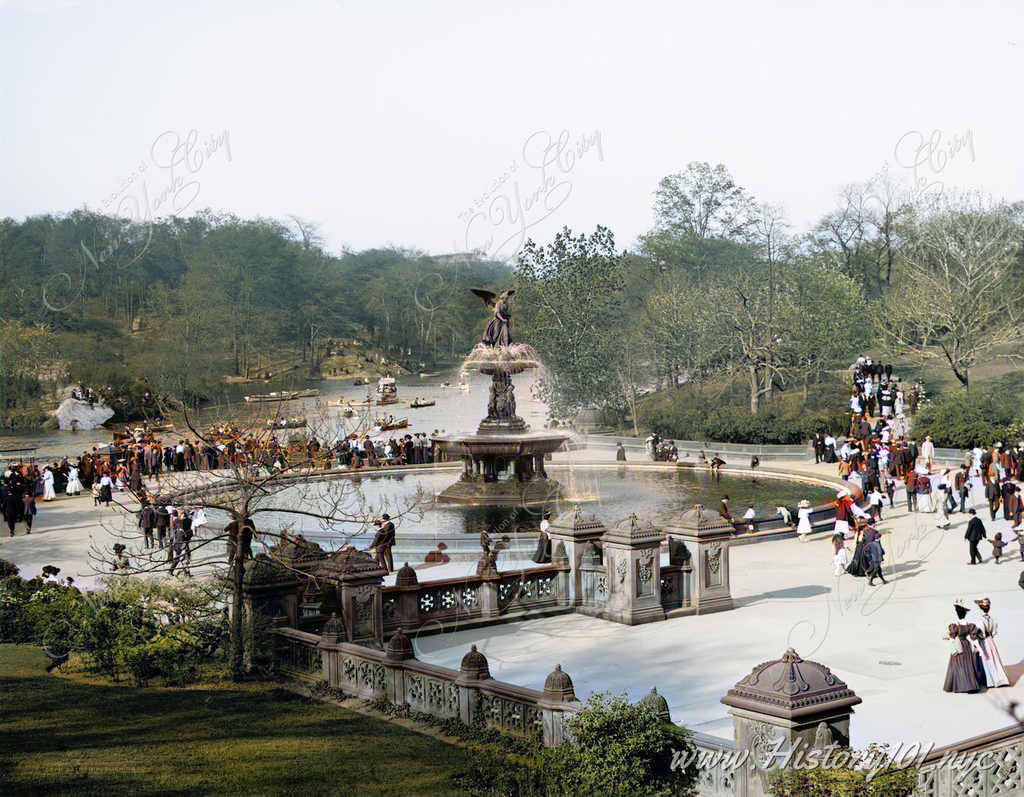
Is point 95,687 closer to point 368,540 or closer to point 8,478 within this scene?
point 368,540

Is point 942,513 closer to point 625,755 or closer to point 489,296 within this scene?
point 489,296

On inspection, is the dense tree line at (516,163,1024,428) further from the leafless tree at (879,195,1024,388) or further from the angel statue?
the angel statue

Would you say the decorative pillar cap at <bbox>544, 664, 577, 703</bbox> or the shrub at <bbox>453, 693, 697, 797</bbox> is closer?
the shrub at <bbox>453, 693, 697, 797</bbox>

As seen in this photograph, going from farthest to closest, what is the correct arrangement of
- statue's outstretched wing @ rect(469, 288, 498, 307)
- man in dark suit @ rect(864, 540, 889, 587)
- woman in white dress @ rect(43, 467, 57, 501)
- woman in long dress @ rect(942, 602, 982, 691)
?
woman in white dress @ rect(43, 467, 57, 501) → statue's outstretched wing @ rect(469, 288, 498, 307) → man in dark suit @ rect(864, 540, 889, 587) → woman in long dress @ rect(942, 602, 982, 691)

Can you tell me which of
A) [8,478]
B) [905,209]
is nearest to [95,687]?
[8,478]

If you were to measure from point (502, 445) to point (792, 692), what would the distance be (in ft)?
72.1

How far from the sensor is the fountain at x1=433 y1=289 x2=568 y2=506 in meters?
31.7

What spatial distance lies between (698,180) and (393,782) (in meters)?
79.2

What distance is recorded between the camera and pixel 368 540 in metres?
26.4

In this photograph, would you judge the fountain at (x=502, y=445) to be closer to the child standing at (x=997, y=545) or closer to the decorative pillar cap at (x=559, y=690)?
the child standing at (x=997, y=545)

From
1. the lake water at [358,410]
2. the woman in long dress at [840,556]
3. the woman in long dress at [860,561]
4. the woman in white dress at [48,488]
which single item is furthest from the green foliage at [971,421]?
the woman in white dress at [48,488]

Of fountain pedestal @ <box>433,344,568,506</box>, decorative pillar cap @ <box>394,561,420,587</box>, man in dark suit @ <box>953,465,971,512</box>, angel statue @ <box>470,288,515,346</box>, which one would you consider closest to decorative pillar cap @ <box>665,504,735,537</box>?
decorative pillar cap @ <box>394,561,420,587</box>

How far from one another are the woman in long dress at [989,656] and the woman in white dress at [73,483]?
100 ft

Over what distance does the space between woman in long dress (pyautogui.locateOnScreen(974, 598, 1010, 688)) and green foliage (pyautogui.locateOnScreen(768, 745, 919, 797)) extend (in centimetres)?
573
